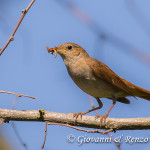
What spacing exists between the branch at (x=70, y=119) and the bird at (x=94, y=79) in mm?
943

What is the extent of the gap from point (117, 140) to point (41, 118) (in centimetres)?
113

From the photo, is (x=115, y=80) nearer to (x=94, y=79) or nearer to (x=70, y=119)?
(x=94, y=79)

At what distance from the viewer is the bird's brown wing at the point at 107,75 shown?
5477 millimetres

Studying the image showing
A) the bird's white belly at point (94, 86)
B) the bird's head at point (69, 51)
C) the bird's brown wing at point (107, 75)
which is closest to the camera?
the bird's white belly at point (94, 86)

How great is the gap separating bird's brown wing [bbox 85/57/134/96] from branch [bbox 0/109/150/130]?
1.35 meters

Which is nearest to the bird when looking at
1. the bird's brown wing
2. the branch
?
the bird's brown wing

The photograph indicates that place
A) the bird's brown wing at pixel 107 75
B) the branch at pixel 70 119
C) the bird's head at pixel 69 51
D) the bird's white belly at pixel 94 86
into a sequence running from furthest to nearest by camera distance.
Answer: the bird's head at pixel 69 51 < the bird's brown wing at pixel 107 75 < the bird's white belly at pixel 94 86 < the branch at pixel 70 119

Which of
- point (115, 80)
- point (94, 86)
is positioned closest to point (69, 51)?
point (94, 86)

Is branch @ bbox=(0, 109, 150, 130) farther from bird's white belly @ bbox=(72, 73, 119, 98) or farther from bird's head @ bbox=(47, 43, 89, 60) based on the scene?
bird's head @ bbox=(47, 43, 89, 60)

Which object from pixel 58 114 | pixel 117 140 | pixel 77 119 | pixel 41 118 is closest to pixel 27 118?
→ pixel 41 118

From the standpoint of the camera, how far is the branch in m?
3.97

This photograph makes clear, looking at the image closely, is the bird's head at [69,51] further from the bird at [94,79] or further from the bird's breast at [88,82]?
the bird's breast at [88,82]

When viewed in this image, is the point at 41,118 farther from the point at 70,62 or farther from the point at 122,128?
the point at 70,62

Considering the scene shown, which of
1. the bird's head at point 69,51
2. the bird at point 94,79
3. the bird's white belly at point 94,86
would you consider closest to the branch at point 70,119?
the bird at point 94,79
